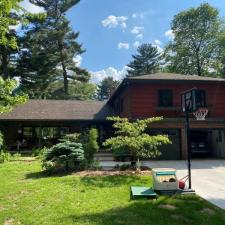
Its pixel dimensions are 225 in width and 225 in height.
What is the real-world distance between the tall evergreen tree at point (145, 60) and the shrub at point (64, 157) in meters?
47.4

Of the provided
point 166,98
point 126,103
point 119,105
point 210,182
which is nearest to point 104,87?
point 119,105

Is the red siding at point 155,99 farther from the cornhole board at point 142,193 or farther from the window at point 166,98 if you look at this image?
the cornhole board at point 142,193

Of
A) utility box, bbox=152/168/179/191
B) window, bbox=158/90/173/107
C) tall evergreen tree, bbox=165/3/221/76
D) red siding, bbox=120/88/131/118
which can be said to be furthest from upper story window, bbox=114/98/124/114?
tall evergreen tree, bbox=165/3/221/76

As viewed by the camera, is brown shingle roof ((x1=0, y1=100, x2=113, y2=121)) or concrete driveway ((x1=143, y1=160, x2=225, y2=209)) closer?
concrete driveway ((x1=143, y1=160, x2=225, y2=209))

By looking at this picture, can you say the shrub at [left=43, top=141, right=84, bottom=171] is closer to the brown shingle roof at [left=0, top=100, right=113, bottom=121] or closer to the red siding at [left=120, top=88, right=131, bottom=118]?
the red siding at [left=120, top=88, right=131, bottom=118]

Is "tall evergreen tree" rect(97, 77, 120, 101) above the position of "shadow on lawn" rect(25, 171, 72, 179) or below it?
above

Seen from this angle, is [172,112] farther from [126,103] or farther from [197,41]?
[197,41]

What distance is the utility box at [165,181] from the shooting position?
32.6 ft

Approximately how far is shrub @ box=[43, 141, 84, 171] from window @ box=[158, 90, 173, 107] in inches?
366

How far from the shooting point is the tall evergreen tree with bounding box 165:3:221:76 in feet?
152

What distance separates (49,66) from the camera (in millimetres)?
41688

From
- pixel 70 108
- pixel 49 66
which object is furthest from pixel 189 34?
pixel 70 108

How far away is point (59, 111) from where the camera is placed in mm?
28016

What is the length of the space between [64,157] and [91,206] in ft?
18.9
